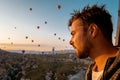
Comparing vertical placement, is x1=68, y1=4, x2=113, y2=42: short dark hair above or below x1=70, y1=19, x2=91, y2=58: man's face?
above

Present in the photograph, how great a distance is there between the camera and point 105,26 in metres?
5.79

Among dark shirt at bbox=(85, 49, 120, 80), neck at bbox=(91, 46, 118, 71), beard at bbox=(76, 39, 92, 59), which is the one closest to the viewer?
dark shirt at bbox=(85, 49, 120, 80)

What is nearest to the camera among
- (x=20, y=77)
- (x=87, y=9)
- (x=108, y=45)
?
(x=108, y=45)

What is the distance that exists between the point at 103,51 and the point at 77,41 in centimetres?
44

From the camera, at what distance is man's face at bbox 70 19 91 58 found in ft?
18.6

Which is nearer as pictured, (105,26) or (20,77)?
(105,26)

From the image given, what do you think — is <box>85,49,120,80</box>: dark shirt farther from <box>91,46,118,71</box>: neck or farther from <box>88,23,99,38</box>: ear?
<box>88,23,99,38</box>: ear

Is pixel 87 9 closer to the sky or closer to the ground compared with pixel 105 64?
closer to the sky

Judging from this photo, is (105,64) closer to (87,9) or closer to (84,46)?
(84,46)

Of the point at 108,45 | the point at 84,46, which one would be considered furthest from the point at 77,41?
the point at 108,45

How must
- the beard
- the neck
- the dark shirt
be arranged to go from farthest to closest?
1. the beard
2. the neck
3. the dark shirt

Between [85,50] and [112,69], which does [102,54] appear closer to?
[85,50]

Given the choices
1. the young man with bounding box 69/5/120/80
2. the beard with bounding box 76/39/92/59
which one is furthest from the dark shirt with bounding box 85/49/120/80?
the beard with bounding box 76/39/92/59

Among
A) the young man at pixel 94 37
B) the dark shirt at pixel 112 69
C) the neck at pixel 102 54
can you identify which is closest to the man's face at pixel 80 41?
the young man at pixel 94 37
